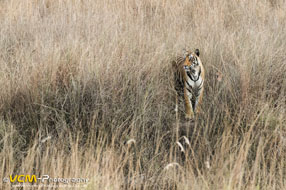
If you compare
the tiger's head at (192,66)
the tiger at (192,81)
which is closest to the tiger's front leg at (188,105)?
the tiger at (192,81)

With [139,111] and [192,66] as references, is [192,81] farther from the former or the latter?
[139,111]

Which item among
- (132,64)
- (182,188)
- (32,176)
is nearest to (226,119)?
(182,188)

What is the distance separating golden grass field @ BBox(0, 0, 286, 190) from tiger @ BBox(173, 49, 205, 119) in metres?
0.10

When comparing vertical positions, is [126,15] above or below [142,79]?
above

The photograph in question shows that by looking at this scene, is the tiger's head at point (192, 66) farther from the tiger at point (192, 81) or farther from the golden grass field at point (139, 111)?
the golden grass field at point (139, 111)

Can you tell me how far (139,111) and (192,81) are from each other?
552 millimetres

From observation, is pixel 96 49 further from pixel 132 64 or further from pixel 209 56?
pixel 209 56

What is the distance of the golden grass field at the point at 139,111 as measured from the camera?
2623 millimetres

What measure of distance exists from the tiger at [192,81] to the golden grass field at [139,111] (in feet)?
0.33

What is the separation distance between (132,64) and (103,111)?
0.78m

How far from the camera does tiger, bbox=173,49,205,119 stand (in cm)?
338

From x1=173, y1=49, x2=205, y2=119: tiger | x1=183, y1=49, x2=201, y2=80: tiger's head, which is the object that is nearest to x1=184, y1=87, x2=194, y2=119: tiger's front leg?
x1=173, y1=49, x2=205, y2=119: tiger

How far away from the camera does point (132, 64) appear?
12.4 ft

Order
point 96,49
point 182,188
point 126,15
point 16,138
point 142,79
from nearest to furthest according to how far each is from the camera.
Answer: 1. point 182,188
2. point 16,138
3. point 142,79
4. point 96,49
5. point 126,15
